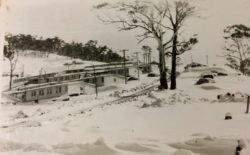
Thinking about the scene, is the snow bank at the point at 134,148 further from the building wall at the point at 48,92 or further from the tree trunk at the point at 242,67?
the tree trunk at the point at 242,67

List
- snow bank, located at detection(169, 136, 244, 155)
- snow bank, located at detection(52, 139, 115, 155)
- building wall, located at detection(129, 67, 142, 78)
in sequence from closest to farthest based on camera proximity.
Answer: snow bank, located at detection(169, 136, 244, 155), snow bank, located at detection(52, 139, 115, 155), building wall, located at detection(129, 67, 142, 78)

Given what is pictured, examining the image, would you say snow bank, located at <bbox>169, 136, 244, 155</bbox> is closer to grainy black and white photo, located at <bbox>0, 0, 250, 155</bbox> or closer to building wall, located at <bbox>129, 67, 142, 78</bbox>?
grainy black and white photo, located at <bbox>0, 0, 250, 155</bbox>

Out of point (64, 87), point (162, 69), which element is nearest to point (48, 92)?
point (64, 87)

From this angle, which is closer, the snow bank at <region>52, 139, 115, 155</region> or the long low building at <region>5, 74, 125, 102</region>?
the snow bank at <region>52, 139, 115, 155</region>

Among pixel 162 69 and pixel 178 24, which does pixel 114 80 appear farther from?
pixel 178 24

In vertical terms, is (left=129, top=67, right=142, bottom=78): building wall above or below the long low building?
above

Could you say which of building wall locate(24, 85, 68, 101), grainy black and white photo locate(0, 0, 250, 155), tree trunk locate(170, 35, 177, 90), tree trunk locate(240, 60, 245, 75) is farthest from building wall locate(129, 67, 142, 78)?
tree trunk locate(240, 60, 245, 75)

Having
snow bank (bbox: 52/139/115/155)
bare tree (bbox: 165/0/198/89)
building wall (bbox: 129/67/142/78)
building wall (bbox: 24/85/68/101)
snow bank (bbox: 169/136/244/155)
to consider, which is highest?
bare tree (bbox: 165/0/198/89)
